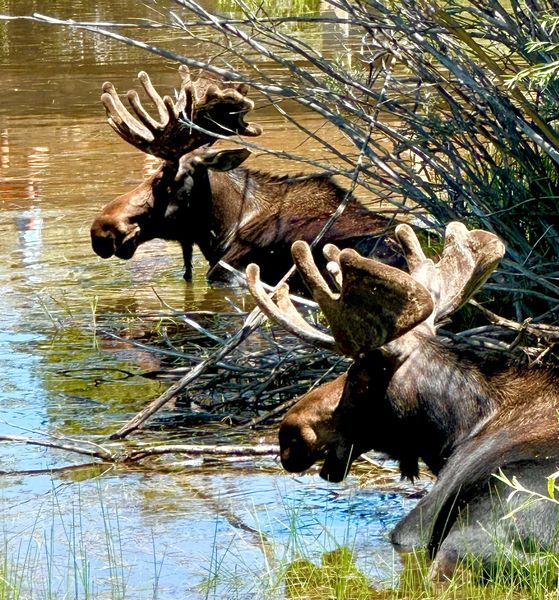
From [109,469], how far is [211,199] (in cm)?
368

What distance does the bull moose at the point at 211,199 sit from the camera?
Result: 8938mm

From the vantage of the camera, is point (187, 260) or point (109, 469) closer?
point (109, 469)

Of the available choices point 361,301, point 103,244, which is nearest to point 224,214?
point 103,244

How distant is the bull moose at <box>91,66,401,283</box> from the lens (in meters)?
8.94

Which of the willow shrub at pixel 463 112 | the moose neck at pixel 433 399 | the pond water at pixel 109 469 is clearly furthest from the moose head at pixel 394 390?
the willow shrub at pixel 463 112

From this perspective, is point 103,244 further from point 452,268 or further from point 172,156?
point 452,268

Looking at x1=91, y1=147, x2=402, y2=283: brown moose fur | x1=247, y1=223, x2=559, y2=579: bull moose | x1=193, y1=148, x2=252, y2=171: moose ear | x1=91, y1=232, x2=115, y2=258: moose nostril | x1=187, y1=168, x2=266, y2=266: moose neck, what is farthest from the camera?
x1=187, y1=168, x2=266, y2=266: moose neck

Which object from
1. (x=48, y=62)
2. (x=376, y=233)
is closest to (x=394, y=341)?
(x=376, y=233)

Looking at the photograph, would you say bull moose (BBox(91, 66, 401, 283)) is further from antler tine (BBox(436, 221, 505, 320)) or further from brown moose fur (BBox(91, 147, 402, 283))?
antler tine (BBox(436, 221, 505, 320))

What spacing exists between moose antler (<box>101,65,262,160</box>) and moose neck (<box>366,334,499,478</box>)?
398cm

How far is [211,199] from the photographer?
9547 millimetres

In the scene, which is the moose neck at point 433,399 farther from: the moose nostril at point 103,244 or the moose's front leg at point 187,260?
the moose's front leg at point 187,260

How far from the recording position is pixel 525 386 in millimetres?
5137

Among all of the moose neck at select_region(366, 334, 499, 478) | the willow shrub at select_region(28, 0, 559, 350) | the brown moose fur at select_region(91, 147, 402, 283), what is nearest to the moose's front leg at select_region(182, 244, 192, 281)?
the brown moose fur at select_region(91, 147, 402, 283)
